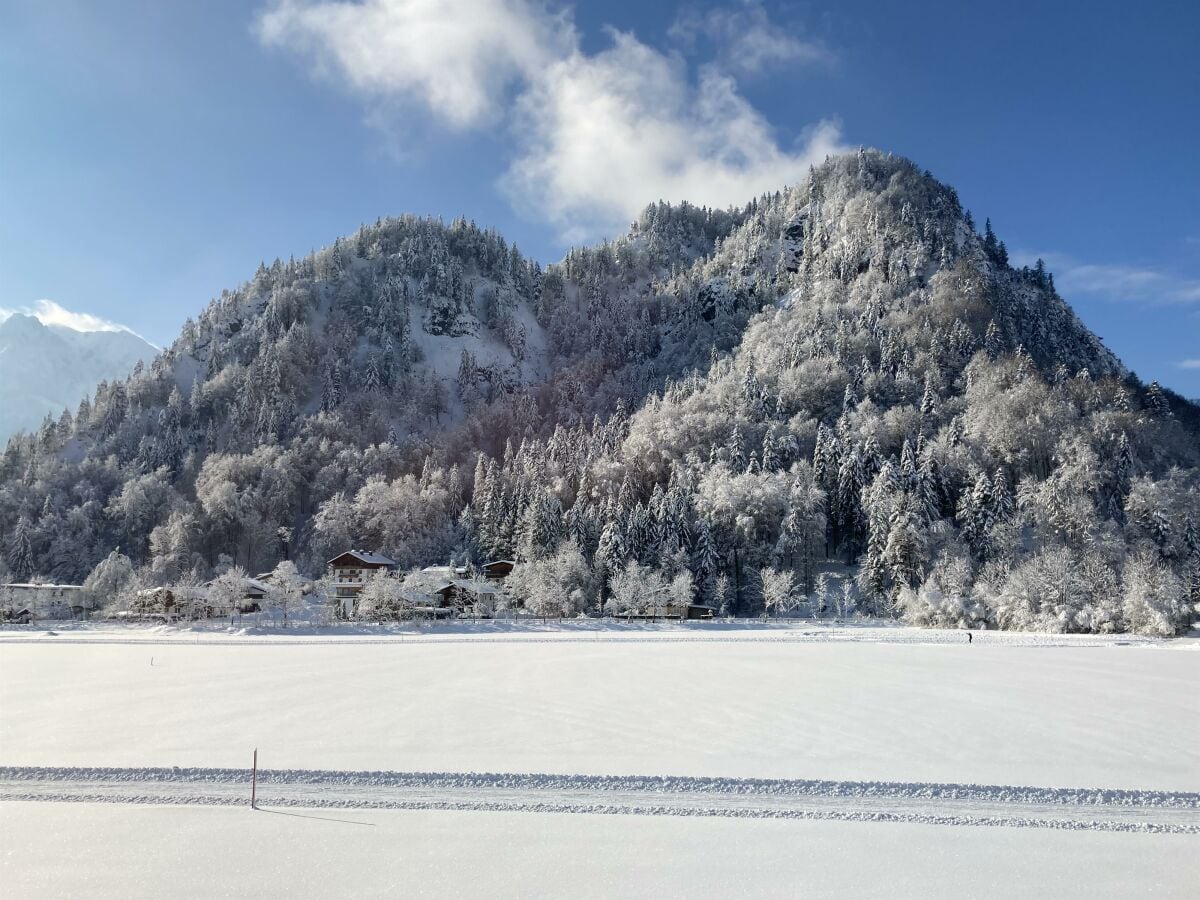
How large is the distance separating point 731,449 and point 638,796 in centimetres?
9103

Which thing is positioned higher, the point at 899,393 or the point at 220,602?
the point at 899,393

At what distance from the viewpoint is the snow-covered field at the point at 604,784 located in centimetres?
1035

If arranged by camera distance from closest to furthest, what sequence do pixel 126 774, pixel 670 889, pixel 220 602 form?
pixel 670 889 → pixel 126 774 → pixel 220 602

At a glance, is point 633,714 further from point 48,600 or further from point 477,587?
point 48,600

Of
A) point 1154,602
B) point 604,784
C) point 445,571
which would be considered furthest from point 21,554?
point 1154,602

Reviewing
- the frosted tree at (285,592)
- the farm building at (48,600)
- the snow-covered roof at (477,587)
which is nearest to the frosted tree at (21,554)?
the farm building at (48,600)

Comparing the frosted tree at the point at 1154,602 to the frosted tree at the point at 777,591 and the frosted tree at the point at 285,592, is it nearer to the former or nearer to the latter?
the frosted tree at the point at 777,591

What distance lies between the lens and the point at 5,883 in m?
9.89

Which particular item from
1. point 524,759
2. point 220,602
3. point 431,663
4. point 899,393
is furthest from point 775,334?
point 524,759

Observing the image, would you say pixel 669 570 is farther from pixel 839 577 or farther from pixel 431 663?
pixel 431 663

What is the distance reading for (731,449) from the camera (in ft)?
336

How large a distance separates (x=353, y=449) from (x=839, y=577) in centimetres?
9749

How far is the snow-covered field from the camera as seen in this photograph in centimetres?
1035

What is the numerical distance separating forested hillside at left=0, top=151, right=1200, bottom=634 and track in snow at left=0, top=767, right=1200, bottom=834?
5135cm
